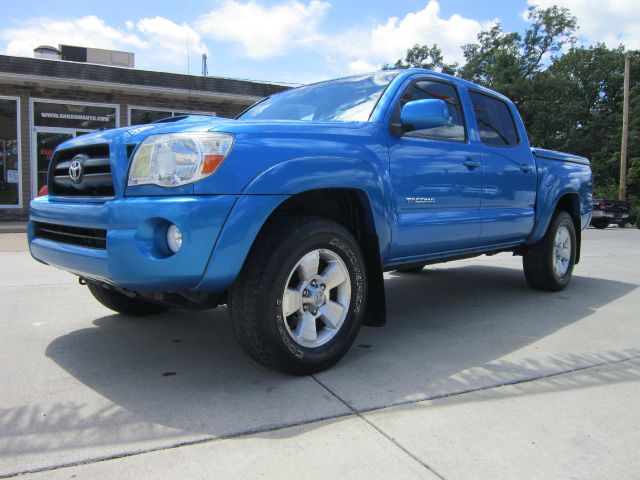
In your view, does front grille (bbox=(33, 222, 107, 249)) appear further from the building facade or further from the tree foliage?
the tree foliage

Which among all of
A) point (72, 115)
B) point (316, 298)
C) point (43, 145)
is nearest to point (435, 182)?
point (316, 298)

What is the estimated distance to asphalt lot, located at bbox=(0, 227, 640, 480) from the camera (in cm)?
212

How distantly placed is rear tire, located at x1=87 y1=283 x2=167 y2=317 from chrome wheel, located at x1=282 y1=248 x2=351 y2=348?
62.0 inches

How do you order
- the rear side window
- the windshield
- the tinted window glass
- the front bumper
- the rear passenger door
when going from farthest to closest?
the rear side window → the rear passenger door → the tinted window glass → the windshield → the front bumper

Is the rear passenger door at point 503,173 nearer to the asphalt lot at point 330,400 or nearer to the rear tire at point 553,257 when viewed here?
the rear tire at point 553,257

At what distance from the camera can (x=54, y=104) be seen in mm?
14359

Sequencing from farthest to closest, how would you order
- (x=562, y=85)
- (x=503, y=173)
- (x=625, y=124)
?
(x=562, y=85), (x=625, y=124), (x=503, y=173)

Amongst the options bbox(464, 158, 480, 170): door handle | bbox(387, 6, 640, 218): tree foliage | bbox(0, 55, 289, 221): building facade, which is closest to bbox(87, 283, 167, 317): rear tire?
bbox(464, 158, 480, 170): door handle

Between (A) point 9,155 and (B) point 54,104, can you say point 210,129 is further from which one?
(A) point 9,155

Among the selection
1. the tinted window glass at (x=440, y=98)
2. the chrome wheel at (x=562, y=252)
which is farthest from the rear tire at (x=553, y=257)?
the tinted window glass at (x=440, y=98)

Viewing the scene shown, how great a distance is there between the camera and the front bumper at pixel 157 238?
2508 mm

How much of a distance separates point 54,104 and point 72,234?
13253 millimetres

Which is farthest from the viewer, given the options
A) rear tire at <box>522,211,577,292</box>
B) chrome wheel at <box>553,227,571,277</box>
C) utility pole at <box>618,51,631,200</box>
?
utility pole at <box>618,51,631,200</box>

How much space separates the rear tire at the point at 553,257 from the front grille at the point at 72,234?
4.35 m
